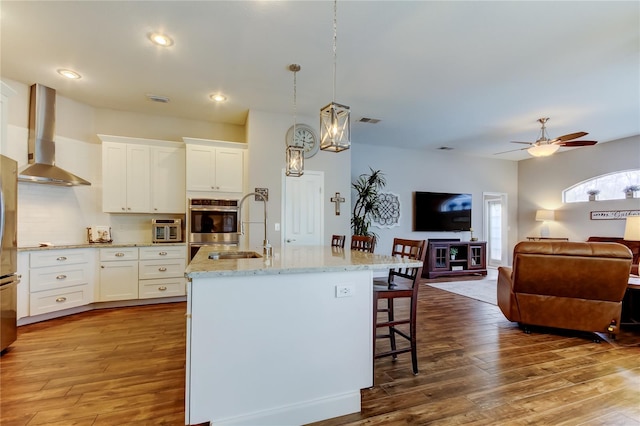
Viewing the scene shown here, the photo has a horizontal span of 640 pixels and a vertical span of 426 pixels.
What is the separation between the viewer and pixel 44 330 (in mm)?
3361

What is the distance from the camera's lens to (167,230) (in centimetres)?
454

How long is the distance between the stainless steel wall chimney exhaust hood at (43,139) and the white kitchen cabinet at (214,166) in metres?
1.46

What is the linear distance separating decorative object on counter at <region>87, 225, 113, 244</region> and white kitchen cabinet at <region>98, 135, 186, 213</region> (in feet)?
1.02

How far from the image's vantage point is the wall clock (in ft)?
15.7

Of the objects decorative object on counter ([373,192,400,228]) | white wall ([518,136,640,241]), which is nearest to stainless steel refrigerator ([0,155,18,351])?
decorative object on counter ([373,192,400,228])

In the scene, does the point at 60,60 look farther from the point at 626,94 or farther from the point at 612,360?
the point at 626,94

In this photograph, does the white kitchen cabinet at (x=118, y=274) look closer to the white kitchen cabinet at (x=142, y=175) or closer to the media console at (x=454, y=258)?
the white kitchen cabinet at (x=142, y=175)

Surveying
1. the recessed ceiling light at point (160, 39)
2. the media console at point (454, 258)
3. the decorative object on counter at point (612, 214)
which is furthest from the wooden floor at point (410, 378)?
the decorative object on counter at point (612, 214)

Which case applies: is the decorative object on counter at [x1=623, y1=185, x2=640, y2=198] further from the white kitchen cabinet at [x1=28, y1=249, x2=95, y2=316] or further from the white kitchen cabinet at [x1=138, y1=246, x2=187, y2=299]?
the white kitchen cabinet at [x1=28, y1=249, x2=95, y2=316]

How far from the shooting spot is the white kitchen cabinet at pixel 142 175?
4.34 m

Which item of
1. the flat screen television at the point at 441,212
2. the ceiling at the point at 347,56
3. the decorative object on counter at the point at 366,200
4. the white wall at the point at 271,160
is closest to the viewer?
the ceiling at the point at 347,56

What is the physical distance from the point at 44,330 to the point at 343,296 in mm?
3597

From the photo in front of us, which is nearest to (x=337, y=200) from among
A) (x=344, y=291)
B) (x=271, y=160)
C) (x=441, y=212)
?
(x=271, y=160)

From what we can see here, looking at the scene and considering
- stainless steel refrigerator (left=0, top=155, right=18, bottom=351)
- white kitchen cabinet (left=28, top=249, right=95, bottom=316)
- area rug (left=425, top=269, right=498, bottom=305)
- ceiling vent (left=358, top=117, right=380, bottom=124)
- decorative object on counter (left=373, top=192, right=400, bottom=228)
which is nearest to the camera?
stainless steel refrigerator (left=0, top=155, right=18, bottom=351)
